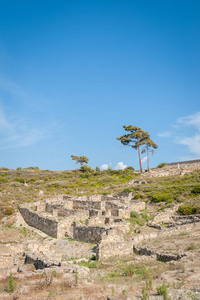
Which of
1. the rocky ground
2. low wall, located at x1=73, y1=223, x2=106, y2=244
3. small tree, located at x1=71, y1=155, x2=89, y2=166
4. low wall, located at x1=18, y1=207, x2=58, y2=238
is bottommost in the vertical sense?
the rocky ground

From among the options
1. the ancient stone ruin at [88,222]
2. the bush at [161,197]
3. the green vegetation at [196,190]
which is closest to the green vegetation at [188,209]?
the bush at [161,197]

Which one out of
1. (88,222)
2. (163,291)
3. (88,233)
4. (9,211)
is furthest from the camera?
(9,211)

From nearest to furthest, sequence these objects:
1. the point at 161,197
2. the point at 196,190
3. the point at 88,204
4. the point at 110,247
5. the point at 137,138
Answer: the point at 110,247 < the point at 88,204 < the point at 161,197 < the point at 196,190 < the point at 137,138

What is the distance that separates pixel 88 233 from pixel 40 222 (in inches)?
259

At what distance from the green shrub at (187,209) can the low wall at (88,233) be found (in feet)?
34.4

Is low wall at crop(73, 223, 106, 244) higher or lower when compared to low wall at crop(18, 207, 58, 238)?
lower

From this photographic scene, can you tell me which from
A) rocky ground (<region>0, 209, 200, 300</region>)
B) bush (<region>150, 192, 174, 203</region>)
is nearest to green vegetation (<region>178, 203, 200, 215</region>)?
bush (<region>150, 192, 174, 203</region>)

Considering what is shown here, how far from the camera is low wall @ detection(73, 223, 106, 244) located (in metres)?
15.4

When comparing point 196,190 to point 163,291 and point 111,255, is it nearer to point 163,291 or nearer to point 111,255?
point 111,255

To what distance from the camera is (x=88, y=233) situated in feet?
52.6

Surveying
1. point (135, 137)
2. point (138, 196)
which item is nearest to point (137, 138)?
point (135, 137)

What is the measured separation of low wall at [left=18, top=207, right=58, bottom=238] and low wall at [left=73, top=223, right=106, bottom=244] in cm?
254

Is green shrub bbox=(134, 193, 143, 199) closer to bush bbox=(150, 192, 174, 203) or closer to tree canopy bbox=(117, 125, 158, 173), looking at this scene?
bush bbox=(150, 192, 174, 203)

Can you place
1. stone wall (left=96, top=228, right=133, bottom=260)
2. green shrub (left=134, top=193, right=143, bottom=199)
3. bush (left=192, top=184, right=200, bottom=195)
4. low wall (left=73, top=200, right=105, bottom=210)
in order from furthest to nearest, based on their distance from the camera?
green shrub (left=134, top=193, right=143, bottom=199), bush (left=192, top=184, right=200, bottom=195), low wall (left=73, top=200, right=105, bottom=210), stone wall (left=96, top=228, right=133, bottom=260)
